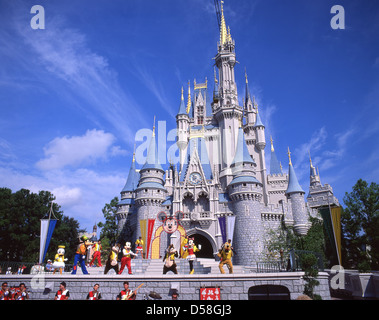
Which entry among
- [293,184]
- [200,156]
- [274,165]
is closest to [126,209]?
[200,156]

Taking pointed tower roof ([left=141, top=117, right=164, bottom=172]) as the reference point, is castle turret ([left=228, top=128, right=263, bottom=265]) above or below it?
below

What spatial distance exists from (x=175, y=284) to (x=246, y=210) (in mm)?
21413

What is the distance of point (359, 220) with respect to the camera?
3031 cm

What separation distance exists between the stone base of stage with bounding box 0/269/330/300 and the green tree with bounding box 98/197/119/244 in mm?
23427

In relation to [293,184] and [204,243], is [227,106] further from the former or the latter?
[204,243]

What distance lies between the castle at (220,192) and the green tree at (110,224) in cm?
142

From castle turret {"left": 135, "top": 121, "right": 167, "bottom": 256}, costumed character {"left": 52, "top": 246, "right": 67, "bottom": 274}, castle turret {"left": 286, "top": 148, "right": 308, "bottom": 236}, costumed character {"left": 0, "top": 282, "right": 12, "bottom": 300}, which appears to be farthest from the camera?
castle turret {"left": 286, "top": 148, "right": 308, "bottom": 236}

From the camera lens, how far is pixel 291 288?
13.0m

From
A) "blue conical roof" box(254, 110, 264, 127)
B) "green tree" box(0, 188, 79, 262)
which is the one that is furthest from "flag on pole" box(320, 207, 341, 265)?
"green tree" box(0, 188, 79, 262)

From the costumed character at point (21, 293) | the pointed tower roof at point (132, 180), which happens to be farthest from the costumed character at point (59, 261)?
the pointed tower roof at point (132, 180)

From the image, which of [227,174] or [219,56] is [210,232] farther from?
[219,56]

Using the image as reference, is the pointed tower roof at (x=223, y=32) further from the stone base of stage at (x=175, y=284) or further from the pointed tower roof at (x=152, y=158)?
the stone base of stage at (x=175, y=284)

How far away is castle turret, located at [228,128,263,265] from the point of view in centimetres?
3106

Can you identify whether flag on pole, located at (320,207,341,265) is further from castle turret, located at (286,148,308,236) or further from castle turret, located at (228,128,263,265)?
castle turret, located at (286,148,308,236)
